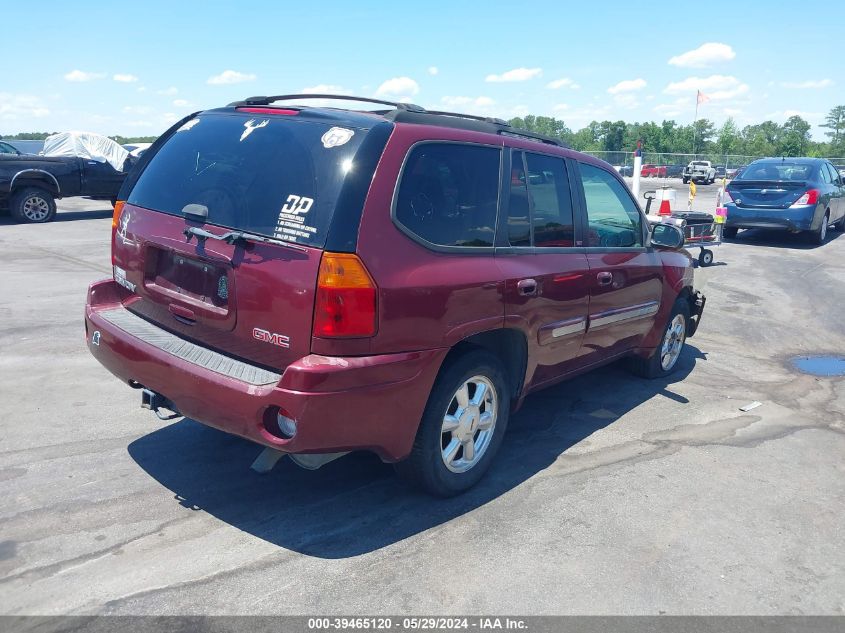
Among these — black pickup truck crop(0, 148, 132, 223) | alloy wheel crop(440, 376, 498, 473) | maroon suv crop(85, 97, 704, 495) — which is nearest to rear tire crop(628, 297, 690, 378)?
maroon suv crop(85, 97, 704, 495)

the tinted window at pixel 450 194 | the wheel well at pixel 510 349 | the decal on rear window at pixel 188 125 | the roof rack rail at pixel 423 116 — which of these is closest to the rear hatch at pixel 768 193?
the roof rack rail at pixel 423 116

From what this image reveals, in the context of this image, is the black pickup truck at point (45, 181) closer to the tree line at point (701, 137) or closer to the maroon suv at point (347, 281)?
the maroon suv at point (347, 281)

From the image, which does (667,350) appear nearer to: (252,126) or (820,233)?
(252,126)

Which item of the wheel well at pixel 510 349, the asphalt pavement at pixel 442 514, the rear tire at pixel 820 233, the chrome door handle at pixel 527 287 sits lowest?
the asphalt pavement at pixel 442 514

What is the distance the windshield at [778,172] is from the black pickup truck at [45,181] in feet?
45.6

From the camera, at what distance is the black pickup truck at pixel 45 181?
14.5m

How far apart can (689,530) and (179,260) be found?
298 cm

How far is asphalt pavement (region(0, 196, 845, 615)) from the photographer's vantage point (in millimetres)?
2998

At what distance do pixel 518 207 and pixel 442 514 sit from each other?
5.80 ft

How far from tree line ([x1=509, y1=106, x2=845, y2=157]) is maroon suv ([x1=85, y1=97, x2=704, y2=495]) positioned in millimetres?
76891

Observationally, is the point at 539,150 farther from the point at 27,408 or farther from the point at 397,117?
the point at 27,408

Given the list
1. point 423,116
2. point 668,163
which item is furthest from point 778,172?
point 668,163

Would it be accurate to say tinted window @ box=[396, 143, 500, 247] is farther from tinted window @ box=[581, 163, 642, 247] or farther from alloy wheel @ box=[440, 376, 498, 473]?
tinted window @ box=[581, 163, 642, 247]

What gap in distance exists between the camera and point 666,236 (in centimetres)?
552
